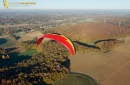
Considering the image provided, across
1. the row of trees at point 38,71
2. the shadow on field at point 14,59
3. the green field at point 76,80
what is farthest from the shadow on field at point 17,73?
the shadow on field at point 14,59

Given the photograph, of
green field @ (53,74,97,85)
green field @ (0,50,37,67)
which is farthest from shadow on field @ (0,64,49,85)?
green field @ (0,50,37,67)

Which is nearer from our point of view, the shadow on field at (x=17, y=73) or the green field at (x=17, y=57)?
the shadow on field at (x=17, y=73)

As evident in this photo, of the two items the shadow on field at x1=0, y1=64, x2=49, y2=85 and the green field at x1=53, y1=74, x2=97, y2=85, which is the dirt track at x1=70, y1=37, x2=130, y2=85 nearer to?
the green field at x1=53, y1=74, x2=97, y2=85

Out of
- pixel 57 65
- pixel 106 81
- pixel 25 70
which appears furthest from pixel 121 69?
pixel 25 70

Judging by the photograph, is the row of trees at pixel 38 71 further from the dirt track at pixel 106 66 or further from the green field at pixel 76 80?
the dirt track at pixel 106 66

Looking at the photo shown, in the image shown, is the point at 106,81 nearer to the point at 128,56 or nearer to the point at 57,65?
the point at 57,65
